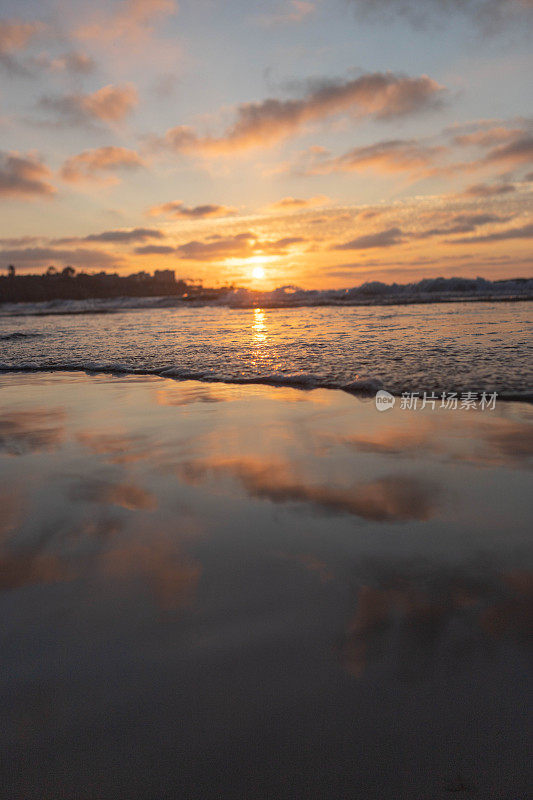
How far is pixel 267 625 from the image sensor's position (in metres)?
1.70

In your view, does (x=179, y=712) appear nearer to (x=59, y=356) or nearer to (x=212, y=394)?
(x=212, y=394)

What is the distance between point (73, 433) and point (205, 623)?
9.59 feet

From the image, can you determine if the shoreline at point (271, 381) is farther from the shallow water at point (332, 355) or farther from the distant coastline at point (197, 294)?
the distant coastline at point (197, 294)

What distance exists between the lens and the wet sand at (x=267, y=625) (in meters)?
1.23

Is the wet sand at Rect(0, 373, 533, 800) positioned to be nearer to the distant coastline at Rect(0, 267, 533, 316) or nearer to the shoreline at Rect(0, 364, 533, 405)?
the shoreline at Rect(0, 364, 533, 405)

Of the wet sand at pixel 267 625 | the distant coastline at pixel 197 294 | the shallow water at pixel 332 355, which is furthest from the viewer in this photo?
the distant coastline at pixel 197 294

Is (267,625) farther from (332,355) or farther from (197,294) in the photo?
(197,294)

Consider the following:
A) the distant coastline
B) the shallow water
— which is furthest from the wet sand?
the distant coastline

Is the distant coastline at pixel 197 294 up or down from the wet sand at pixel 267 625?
up

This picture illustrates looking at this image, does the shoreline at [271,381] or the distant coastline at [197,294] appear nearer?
the shoreline at [271,381]

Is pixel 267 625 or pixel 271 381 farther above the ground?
pixel 271 381

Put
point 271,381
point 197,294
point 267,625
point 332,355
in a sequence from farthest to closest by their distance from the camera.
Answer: point 197,294 → point 332,355 → point 271,381 → point 267,625

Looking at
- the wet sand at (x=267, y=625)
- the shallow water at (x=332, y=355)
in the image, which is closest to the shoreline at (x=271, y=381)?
the shallow water at (x=332, y=355)

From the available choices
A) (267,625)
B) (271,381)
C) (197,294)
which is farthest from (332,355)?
(197,294)
